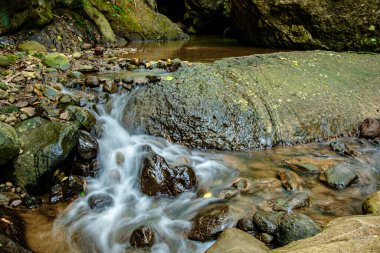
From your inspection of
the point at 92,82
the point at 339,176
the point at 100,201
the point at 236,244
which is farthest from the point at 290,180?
the point at 92,82

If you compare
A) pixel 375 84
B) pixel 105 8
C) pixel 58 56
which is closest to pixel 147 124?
pixel 58 56

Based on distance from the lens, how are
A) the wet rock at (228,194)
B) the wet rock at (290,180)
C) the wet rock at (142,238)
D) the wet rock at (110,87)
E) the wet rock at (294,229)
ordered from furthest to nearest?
the wet rock at (110,87)
the wet rock at (290,180)
the wet rock at (228,194)
the wet rock at (142,238)
the wet rock at (294,229)

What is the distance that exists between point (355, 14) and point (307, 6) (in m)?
1.23

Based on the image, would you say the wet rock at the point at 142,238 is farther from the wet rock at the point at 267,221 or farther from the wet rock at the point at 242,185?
the wet rock at the point at 242,185

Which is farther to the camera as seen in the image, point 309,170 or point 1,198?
point 309,170

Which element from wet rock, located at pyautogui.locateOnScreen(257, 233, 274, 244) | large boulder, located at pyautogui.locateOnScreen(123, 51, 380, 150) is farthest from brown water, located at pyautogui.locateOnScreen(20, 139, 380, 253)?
wet rock, located at pyautogui.locateOnScreen(257, 233, 274, 244)

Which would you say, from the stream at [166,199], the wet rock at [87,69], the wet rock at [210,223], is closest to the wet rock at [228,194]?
the stream at [166,199]

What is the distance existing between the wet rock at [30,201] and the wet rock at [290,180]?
8.98 ft

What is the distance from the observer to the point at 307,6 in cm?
919

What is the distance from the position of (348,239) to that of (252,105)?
10.2ft

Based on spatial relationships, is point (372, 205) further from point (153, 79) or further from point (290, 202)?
point (153, 79)

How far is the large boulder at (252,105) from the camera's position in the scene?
16.0 feet

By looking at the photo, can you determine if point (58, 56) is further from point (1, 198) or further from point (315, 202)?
point (315, 202)

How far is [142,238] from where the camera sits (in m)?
3.11
